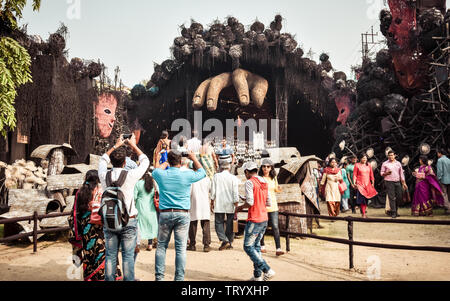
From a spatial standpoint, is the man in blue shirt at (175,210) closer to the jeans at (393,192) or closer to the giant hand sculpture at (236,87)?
the jeans at (393,192)

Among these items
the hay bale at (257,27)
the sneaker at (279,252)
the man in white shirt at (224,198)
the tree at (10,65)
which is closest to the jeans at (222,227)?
the man in white shirt at (224,198)

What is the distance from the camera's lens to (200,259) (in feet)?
21.7

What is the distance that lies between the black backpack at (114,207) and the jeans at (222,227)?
11.4 feet

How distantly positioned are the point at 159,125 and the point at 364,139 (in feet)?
50.2

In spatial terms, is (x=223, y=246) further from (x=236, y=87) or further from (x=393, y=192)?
(x=236, y=87)

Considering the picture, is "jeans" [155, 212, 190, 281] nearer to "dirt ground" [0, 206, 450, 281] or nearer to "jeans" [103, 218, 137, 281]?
"jeans" [103, 218, 137, 281]

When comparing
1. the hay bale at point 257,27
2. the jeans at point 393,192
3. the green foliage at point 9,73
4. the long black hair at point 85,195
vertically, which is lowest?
the jeans at point 393,192

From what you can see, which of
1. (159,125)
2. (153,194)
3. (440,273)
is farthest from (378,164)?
(159,125)

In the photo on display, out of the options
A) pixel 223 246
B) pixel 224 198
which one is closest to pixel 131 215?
pixel 224 198

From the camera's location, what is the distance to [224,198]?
7.38 m

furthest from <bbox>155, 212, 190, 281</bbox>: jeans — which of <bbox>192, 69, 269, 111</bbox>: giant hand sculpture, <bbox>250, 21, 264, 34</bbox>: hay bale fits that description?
<bbox>250, 21, 264, 34</bbox>: hay bale

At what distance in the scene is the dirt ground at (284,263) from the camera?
557 centimetres

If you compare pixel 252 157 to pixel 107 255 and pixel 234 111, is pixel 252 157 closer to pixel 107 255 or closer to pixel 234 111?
pixel 234 111

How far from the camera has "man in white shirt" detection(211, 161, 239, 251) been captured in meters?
7.34
